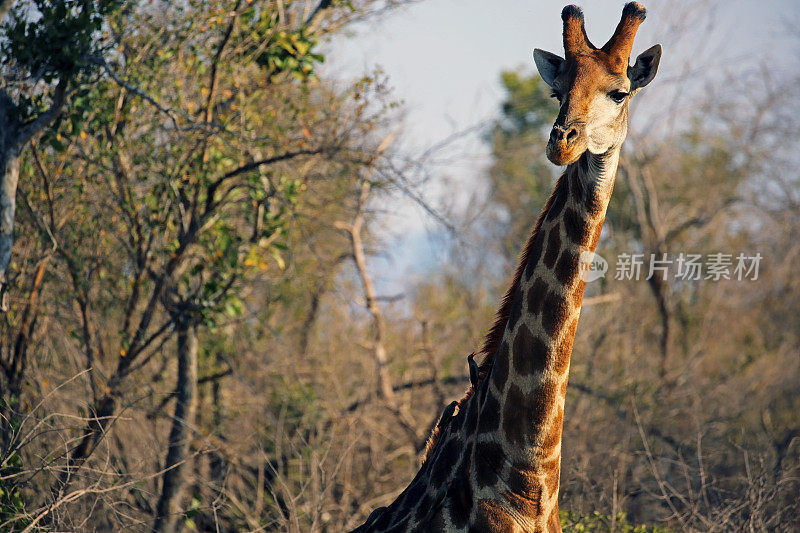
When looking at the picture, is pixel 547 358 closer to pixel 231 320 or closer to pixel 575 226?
pixel 575 226

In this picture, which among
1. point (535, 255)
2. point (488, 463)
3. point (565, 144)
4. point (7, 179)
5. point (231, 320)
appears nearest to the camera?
point (565, 144)

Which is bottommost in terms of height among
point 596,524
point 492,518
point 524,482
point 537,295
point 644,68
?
point 596,524

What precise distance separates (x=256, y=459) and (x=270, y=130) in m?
3.34

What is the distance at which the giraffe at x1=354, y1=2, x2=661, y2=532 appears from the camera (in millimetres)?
3588

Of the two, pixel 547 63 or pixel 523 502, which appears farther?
pixel 547 63

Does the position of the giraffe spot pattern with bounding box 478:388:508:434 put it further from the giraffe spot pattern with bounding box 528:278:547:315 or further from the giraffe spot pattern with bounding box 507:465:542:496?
the giraffe spot pattern with bounding box 528:278:547:315

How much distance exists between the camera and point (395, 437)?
961cm

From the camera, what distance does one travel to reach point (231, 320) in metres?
7.94

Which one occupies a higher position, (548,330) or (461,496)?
(548,330)

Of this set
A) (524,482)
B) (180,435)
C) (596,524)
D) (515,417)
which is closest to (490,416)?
(515,417)

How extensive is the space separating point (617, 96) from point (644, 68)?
271mm

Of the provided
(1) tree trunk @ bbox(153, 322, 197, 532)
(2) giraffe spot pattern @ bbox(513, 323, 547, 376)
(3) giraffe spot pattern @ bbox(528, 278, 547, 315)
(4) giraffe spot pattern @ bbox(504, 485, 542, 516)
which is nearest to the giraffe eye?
(3) giraffe spot pattern @ bbox(528, 278, 547, 315)

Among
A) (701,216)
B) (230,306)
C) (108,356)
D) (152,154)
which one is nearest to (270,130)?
(152,154)

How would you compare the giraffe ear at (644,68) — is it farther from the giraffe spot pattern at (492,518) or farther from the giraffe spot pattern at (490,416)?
the giraffe spot pattern at (492,518)
